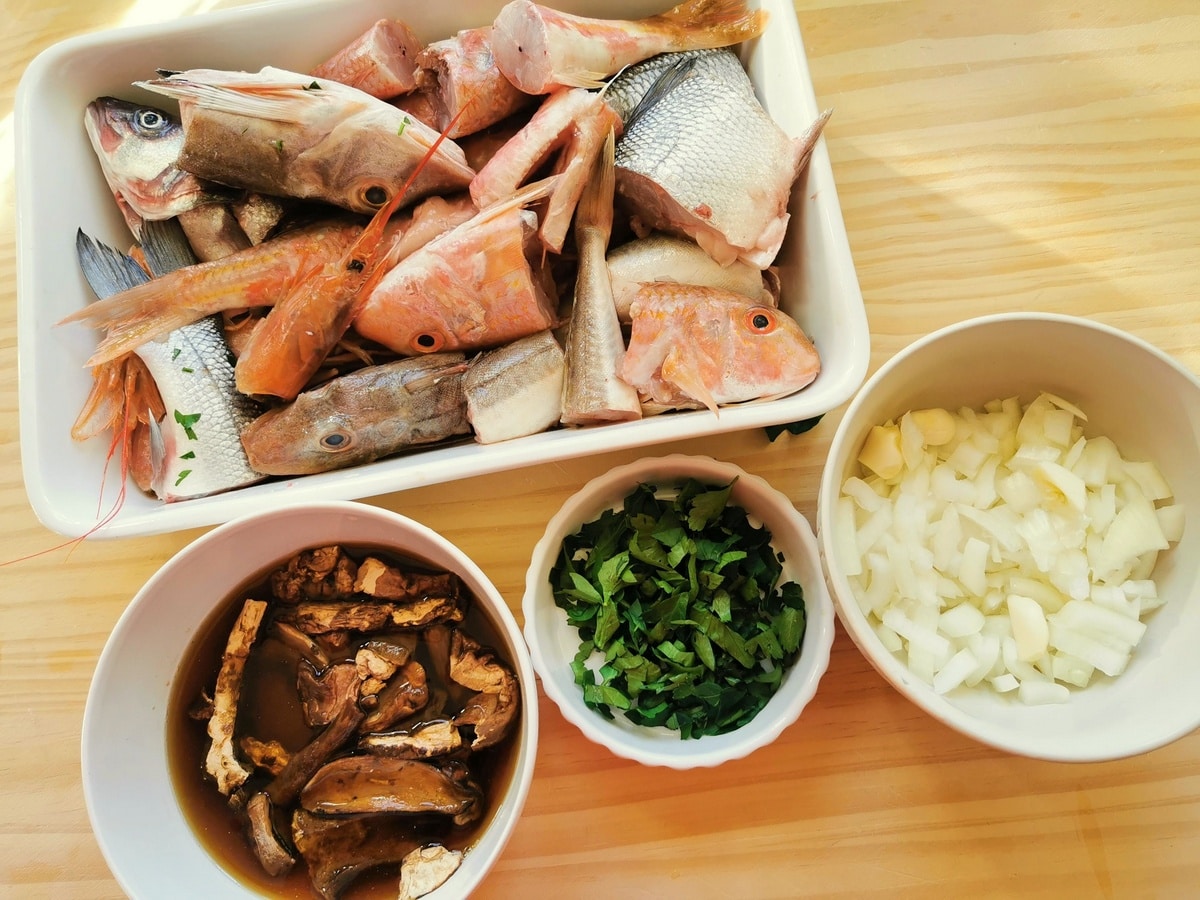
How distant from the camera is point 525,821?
1.08 metres

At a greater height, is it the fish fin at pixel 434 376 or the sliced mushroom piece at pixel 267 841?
the fish fin at pixel 434 376

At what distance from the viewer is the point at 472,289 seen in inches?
40.6

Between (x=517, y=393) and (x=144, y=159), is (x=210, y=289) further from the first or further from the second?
(x=517, y=393)

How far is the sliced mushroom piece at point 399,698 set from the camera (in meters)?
1.00

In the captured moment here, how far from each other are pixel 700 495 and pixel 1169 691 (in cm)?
55

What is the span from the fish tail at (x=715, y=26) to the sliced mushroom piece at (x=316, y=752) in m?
0.93

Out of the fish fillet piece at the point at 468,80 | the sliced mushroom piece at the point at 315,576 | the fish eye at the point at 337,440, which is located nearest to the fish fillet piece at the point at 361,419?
the fish eye at the point at 337,440

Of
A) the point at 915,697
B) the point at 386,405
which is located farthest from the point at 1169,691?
the point at 386,405

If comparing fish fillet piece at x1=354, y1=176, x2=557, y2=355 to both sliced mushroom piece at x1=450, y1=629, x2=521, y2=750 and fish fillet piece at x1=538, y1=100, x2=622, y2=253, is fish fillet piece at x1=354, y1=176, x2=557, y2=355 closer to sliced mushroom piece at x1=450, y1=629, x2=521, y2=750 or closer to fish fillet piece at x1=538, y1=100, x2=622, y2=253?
fish fillet piece at x1=538, y1=100, x2=622, y2=253

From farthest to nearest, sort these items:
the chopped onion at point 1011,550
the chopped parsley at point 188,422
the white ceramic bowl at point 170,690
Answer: the chopped parsley at point 188,422 < the chopped onion at point 1011,550 < the white ceramic bowl at point 170,690

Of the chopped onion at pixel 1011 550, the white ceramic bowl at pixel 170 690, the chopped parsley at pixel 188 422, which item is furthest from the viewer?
the chopped parsley at pixel 188 422

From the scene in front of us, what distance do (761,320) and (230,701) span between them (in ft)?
2.61

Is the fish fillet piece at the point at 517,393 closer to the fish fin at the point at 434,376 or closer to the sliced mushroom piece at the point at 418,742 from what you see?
the fish fin at the point at 434,376

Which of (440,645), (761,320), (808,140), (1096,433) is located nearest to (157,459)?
(440,645)
